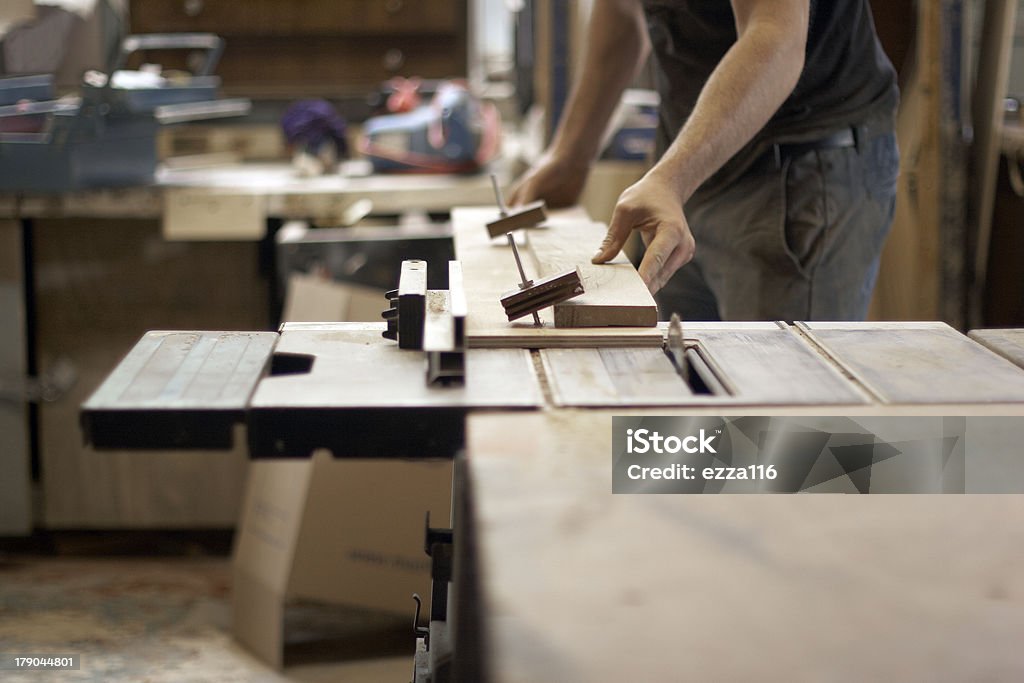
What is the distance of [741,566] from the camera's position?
2.33 feet

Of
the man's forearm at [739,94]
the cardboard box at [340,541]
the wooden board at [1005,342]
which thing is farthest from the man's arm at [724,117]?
the cardboard box at [340,541]

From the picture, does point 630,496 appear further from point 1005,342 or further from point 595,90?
point 595,90

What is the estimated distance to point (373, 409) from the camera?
0.92 m

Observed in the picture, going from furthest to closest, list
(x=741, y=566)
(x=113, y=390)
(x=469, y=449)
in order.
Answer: (x=113, y=390) < (x=469, y=449) < (x=741, y=566)

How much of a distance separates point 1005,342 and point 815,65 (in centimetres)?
60

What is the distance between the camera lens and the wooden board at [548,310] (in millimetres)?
1106

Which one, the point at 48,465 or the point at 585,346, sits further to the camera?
the point at 48,465

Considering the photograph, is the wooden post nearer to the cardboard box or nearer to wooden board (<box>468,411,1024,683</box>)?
the cardboard box

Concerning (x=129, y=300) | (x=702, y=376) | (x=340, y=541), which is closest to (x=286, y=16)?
(x=129, y=300)

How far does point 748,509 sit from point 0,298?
7.75ft

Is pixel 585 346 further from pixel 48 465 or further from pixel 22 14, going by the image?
pixel 48 465

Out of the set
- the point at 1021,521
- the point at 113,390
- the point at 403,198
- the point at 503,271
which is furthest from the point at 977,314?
the point at 113,390

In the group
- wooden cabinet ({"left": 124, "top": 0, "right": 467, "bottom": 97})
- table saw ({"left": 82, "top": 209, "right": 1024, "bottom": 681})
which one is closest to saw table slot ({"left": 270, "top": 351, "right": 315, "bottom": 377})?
table saw ({"left": 82, "top": 209, "right": 1024, "bottom": 681})

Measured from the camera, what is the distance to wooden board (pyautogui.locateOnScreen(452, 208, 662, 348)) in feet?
3.63
